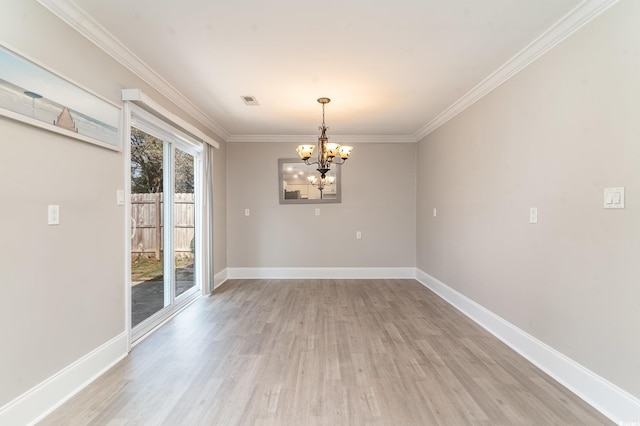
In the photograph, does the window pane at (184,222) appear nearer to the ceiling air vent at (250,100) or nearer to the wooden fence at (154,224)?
the wooden fence at (154,224)

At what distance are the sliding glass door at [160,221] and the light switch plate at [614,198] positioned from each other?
3619 millimetres

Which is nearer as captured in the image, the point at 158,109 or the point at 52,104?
the point at 52,104

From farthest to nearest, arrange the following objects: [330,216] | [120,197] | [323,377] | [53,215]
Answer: [330,216]
[120,197]
[323,377]
[53,215]

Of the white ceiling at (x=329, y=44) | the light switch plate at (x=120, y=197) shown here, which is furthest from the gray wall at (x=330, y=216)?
the light switch plate at (x=120, y=197)

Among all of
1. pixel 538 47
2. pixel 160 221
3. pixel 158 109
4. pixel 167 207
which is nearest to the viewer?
pixel 538 47

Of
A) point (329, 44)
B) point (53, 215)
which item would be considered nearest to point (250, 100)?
point (329, 44)

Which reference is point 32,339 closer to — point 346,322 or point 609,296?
point 346,322

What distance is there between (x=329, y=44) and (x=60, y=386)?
120 inches

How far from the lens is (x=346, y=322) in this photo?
11.4ft

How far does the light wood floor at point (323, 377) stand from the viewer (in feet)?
6.22

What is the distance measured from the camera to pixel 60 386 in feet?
6.64

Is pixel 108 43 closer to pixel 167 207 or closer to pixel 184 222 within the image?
pixel 167 207

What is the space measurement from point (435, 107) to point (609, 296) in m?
2.86

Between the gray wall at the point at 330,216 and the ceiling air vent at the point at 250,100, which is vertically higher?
the ceiling air vent at the point at 250,100
